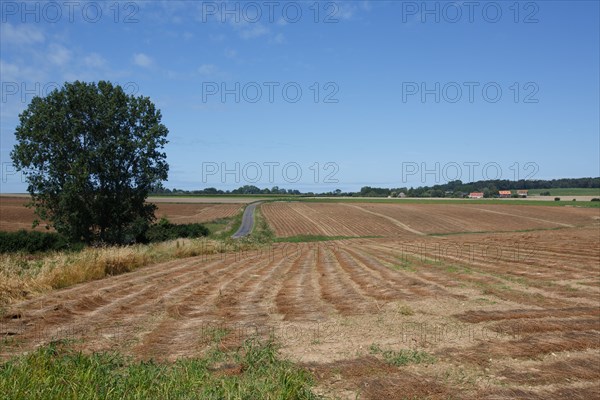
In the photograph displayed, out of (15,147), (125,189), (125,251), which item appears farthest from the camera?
(125,189)

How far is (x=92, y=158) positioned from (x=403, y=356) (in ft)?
103

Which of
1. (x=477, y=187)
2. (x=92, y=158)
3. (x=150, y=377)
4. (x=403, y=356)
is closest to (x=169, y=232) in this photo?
(x=92, y=158)

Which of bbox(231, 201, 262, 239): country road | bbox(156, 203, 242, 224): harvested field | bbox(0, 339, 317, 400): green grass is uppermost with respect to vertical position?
bbox(0, 339, 317, 400): green grass

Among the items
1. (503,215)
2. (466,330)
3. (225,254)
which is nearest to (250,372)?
(466,330)

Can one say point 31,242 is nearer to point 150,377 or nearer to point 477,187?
point 150,377

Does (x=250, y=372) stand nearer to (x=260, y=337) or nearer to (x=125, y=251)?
(x=260, y=337)

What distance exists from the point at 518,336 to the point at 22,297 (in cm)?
1033

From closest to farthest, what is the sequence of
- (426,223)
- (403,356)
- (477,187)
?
(403,356) < (426,223) < (477,187)

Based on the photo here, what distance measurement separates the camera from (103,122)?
3325 cm

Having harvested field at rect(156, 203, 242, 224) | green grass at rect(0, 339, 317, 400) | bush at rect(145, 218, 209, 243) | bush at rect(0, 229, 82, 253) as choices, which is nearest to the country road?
bush at rect(145, 218, 209, 243)

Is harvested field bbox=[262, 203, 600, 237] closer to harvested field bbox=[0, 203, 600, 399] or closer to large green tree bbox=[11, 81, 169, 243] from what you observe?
large green tree bbox=[11, 81, 169, 243]

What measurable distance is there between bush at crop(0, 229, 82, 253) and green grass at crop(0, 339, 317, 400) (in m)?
27.3

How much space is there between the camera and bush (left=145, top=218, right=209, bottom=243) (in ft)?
126

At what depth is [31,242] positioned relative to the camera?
3034cm
